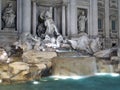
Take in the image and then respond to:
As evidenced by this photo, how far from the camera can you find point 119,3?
2575 centimetres

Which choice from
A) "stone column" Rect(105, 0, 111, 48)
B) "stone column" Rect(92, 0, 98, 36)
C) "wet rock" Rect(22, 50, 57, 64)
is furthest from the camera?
"stone column" Rect(105, 0, 111, 48)

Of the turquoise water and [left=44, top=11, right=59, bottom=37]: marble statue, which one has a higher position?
[left=44, top=11, right=59, bottom=37]: marble statue

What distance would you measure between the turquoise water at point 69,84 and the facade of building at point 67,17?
7260mm

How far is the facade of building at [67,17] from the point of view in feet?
64.1

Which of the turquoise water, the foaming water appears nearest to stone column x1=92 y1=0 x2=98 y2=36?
the foaming water

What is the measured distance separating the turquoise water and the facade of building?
7.26 m

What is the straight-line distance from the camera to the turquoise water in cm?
1156

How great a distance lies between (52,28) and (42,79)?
25.1ft

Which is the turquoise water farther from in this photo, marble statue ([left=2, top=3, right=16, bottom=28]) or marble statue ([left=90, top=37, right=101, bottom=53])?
marble statue ([left=2, top=3, right=16, bottom=28])

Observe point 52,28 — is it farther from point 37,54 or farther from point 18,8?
point 37,54

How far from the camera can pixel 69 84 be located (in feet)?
40.6

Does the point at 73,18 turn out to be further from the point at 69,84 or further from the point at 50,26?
the point at 69,84

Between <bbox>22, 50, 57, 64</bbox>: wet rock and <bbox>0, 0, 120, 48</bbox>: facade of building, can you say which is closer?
<bbox>22, 50, 57, 64</bbox>: wet rock

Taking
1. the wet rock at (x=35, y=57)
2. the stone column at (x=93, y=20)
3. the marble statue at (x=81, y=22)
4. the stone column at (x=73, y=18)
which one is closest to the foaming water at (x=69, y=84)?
the wet rock at (x=35, y=57)
